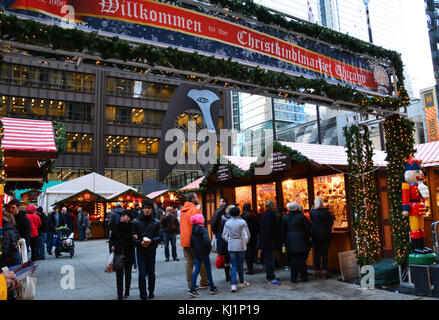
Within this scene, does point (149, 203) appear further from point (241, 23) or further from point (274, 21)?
point (274, 21)

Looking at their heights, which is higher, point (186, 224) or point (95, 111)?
point (95, 111)

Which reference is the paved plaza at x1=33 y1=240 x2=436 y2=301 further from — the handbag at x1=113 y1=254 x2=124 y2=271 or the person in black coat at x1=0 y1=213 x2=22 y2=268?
the person in black coat at x1=0 y1=213 x2=22 y2=268

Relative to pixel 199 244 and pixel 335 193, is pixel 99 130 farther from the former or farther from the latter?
pixel 199 244

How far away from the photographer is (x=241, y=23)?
7152mm

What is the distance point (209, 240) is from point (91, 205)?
868 inches

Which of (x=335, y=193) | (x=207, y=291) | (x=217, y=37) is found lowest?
(x=207, y=291)

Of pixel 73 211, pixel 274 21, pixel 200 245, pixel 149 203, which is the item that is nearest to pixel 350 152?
pixel 274 21

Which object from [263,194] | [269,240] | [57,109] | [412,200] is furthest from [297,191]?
[57,109]

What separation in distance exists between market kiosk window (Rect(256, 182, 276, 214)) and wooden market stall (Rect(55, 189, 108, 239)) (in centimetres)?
1602

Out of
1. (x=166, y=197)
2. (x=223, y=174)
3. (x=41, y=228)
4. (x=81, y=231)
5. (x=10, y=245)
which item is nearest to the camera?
(x=10, y=245)

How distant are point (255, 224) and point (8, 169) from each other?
8977mm

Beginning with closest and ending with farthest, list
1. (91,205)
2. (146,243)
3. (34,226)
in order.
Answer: (146,243), (34,226), (91,205)

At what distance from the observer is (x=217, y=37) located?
22.2 ft

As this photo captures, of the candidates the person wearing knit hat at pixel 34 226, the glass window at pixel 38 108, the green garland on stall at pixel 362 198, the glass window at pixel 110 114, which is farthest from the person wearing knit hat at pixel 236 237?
the glass window at pixel 110 114
